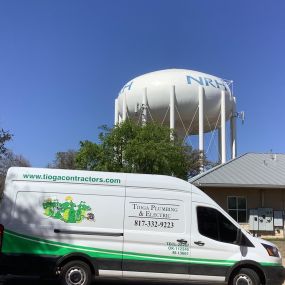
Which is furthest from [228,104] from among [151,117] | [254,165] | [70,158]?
[70,158]

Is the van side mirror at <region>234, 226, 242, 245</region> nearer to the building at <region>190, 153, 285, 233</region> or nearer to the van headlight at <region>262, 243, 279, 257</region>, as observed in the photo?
the van headlight at <region>262, 243, 279, 257</region>

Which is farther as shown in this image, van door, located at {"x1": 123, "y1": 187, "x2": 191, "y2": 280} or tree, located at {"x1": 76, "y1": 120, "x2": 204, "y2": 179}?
tree, located at {"x1": 76, "y1": 120, "x2": 204, "y2": 179}

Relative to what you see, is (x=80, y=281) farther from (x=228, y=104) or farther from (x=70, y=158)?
(x=70, y=158)

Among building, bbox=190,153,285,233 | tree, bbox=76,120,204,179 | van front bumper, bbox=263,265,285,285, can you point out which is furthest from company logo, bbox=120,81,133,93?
van front bumper, bbox=263,265,285,285

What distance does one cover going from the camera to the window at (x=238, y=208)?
27781 mm

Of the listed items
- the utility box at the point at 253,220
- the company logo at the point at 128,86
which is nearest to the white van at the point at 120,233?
the utility box at the point at 253,220

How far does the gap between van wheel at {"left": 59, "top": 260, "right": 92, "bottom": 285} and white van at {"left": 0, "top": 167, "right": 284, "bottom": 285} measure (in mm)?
20

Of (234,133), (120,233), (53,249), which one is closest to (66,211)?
(53,249)

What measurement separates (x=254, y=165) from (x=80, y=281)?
71.8ft

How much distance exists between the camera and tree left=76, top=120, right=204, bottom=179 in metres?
27.8

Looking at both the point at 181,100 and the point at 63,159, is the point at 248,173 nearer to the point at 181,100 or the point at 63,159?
the point at 181,100

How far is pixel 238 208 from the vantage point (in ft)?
91.6

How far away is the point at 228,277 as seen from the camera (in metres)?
10.9

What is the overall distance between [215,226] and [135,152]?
16631 millimetres
